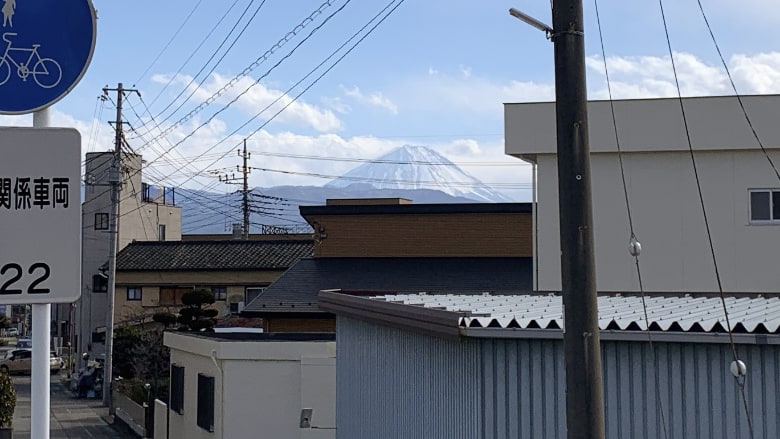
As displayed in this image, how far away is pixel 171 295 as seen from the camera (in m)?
53.6

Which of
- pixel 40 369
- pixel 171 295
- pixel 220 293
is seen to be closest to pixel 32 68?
pixel 40 369

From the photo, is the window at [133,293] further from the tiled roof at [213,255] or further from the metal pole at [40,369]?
the metal pole at [40,369]

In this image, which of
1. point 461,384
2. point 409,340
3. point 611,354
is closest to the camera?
point 611,354

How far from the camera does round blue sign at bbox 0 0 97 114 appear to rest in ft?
14.4

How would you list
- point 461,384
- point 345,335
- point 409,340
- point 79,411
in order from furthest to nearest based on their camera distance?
point 79,411 < point 345,335 < point 409,340 < point 461,384

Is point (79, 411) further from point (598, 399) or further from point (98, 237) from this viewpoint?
point (598, 399)

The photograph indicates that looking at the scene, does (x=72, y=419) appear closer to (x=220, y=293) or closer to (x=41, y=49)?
(x=220, y=293)

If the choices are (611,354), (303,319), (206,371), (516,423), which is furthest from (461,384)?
(303,319)

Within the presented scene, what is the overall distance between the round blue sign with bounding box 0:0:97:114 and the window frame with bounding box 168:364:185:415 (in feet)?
67.7

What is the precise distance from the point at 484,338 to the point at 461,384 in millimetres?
662

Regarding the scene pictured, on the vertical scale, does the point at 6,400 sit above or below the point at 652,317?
below

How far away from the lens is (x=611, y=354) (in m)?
8.09

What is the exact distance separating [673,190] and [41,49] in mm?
19742

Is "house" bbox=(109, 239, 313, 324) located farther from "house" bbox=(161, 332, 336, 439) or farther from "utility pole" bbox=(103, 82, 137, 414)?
"house" bbox=(161, 332, 336, 439)
